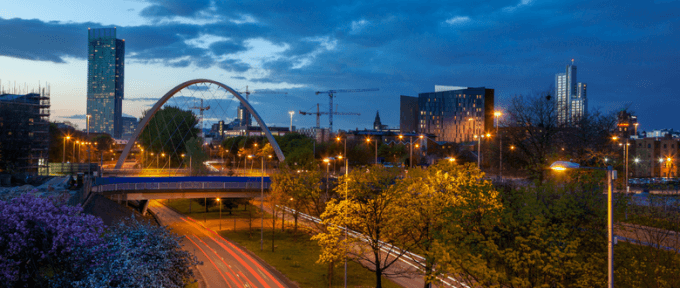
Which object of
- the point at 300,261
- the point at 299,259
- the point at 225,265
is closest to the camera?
the point at 225,265

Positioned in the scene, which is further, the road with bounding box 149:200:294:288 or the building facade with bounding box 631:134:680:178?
the building facade with bounding box 631:134:680:178

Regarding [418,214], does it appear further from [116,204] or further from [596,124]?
[116,204]

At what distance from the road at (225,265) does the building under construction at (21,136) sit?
1283 inches

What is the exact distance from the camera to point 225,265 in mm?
39812

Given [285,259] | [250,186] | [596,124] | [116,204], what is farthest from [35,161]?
[596,124]

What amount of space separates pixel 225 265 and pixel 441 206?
71.7 ft

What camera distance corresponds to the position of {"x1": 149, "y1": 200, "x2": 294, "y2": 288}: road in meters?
34.7

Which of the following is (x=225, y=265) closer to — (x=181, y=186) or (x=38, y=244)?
(x=38, y=244)

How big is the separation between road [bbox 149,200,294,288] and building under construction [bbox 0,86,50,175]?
32590 millimetres

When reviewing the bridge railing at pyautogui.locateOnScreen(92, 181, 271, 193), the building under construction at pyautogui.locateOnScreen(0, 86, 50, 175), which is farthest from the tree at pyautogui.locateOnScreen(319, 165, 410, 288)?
the building under construction at pyautogui.locateOnScreen(0, 86, 50, 175)

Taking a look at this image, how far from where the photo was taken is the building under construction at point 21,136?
6881 cm

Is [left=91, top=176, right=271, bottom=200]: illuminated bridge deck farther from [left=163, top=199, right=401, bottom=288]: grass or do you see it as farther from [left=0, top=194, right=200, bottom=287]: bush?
[left=0, top=194, right=200, bottom=287]: bush

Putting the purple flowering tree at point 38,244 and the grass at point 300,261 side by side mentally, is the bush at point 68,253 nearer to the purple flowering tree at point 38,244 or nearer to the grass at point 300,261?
the purple flowering tree at point 38,244

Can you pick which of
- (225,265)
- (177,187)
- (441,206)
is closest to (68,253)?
(441,206)
